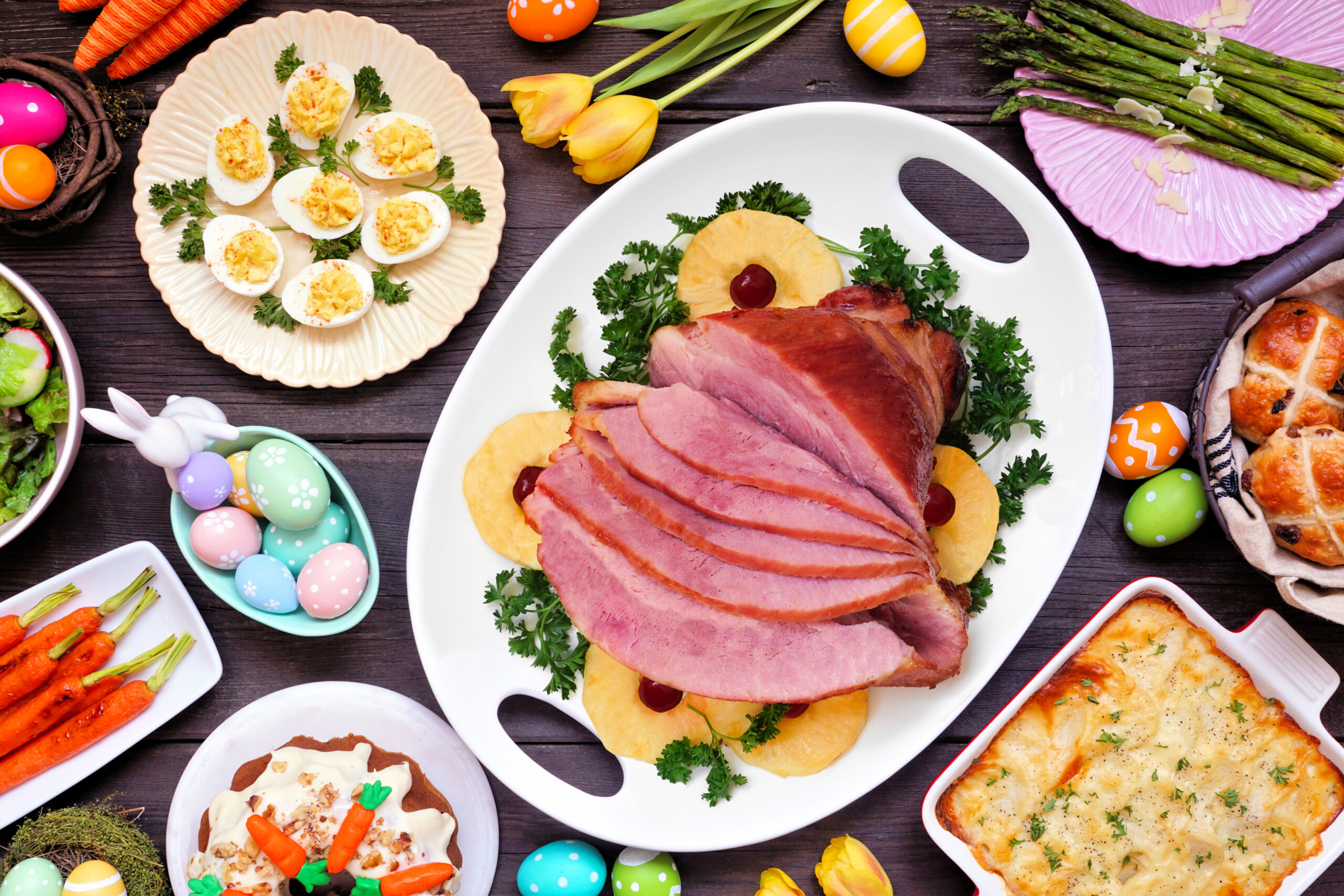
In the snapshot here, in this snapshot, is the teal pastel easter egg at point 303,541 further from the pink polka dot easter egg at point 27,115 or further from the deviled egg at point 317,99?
the pink polka dot easter egg at point 27,115

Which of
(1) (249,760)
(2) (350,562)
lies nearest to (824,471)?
→ (2) (350,562)

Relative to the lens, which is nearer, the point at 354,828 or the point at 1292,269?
the point at 1292,269

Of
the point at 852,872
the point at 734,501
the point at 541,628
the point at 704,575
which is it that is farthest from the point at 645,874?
the point at 734,501

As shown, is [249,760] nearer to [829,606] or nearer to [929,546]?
[829,606]

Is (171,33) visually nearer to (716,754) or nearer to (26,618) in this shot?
(26,618)

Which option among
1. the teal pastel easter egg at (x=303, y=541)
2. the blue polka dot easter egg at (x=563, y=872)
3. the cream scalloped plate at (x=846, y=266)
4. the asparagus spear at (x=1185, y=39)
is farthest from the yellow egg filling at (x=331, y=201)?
the asparagus spear at (x=1185, y=39)

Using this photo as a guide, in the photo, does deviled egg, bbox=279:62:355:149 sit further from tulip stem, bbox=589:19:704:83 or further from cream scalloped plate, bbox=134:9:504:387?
tulip stem, bbox=589:19:704:83
